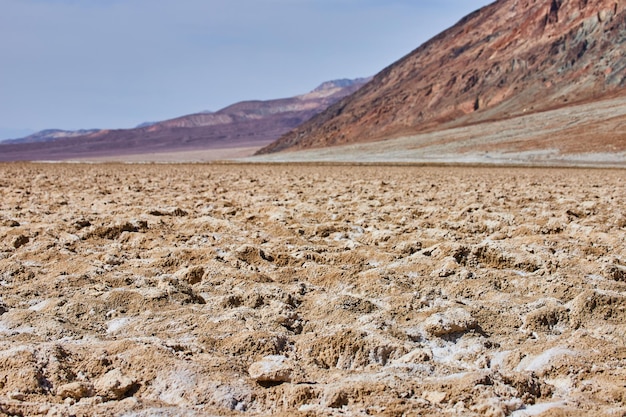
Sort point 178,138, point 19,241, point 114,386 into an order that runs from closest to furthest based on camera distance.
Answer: point 114,386, point 19,241, point 178,138

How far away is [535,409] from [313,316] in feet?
5.50

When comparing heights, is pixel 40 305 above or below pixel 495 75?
below

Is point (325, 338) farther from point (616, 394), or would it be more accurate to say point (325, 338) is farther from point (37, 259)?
point (37, 259)

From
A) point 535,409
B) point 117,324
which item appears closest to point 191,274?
point 117,324

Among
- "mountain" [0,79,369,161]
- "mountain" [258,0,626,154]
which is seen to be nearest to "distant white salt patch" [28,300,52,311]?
"mountain" [258,0,626,154]

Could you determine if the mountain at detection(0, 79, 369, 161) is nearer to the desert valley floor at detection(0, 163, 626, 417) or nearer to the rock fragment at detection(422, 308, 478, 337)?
the desert valley floor at detection(0, 163, 626, 417)

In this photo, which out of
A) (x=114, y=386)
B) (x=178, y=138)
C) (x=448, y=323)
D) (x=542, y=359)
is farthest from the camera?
(x=178, y=138)

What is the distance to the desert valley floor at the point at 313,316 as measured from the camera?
9.16 feet

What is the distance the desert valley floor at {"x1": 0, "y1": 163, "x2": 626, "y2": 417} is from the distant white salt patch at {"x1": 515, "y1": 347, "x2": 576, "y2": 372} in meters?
0.02

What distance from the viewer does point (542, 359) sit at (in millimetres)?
3182

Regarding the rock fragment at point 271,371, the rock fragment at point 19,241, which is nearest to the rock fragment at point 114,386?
the rock fragment at point 271,371

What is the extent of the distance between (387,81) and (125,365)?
93845 millimetres

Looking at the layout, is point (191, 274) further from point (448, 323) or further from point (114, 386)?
point (448, 323)

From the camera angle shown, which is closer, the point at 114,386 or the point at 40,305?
the point at 114,386
